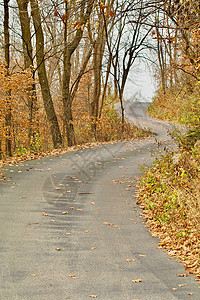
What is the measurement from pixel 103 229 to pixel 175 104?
24958 millimetres

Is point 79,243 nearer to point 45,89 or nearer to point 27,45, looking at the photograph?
point 45,89

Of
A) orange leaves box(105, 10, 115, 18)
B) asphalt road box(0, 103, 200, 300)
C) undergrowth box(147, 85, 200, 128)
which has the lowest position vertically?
asphalt road box(0, 103, 200, 300)

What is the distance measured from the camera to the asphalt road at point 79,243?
462 cm

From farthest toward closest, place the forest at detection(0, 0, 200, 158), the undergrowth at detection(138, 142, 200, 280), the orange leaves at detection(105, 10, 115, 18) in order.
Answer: the forest at detection(0, 0, 200, 158) → the orange leaves at detection(105, 10, 115, 18) → the undergrowth at detection(138, 142, 200, 280)

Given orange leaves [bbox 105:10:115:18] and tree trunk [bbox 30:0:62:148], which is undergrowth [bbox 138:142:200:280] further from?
tree trunk [bbox 30:0:62:148]

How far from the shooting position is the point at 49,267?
5180 mm

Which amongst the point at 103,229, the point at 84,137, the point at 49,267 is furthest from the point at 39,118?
the point at 49,267

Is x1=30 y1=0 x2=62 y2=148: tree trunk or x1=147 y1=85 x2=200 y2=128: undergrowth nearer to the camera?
x1=30 y1=0 x2=62 y2=148: tree trunk

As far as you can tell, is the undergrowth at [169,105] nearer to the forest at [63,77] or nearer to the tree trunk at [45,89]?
the forest at [63,77]

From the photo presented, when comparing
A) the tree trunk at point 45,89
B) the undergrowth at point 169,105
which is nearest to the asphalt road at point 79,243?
the tree trunk at point 45,89

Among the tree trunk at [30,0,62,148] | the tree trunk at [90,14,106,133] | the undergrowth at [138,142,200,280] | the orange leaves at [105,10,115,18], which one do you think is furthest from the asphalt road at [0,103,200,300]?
the tree trunk at [90,14,106,133]

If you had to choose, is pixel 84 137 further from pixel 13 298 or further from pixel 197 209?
pixel 13 298

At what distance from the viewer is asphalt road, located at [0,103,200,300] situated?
462cm

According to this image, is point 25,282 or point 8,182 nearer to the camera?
point 25,282
